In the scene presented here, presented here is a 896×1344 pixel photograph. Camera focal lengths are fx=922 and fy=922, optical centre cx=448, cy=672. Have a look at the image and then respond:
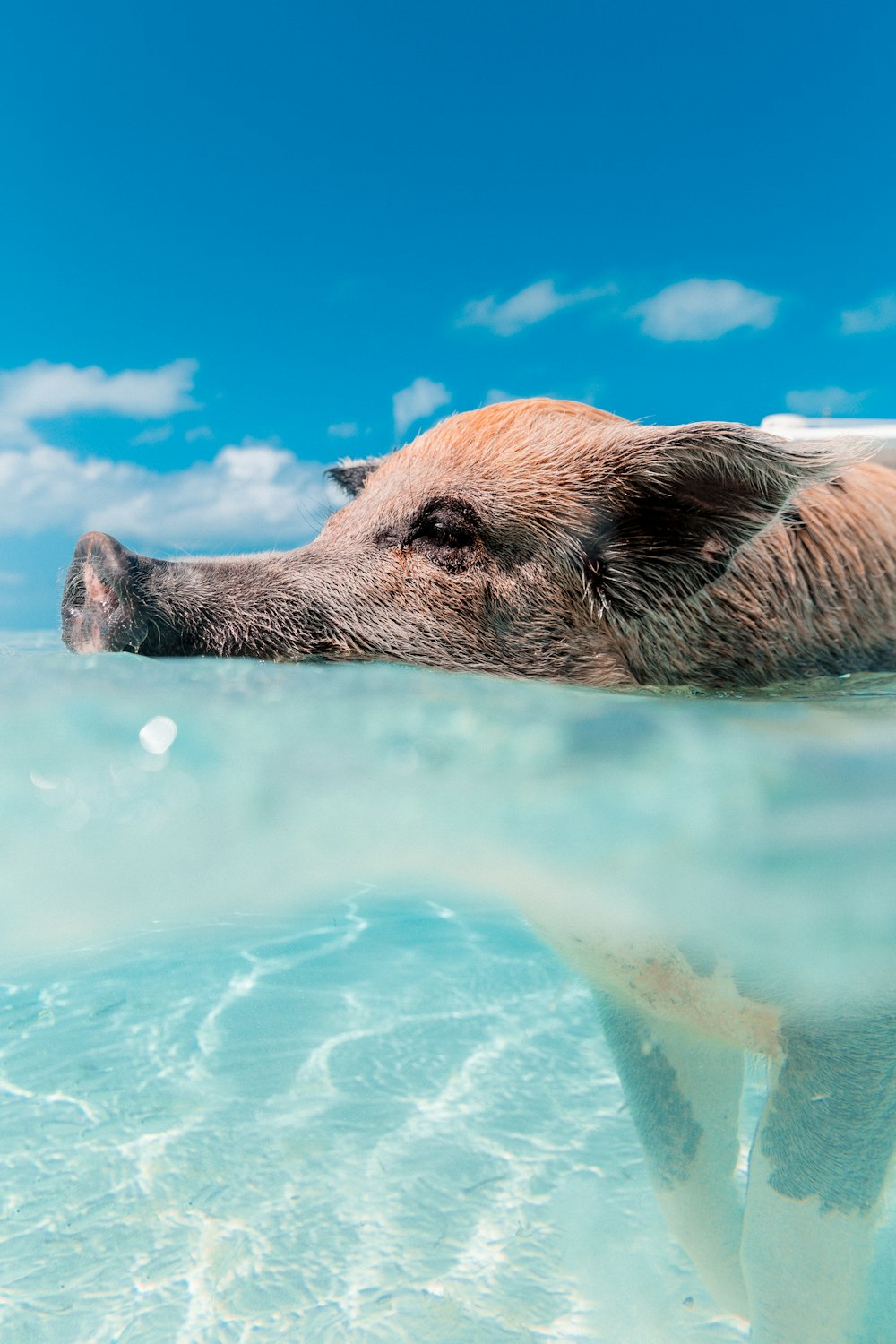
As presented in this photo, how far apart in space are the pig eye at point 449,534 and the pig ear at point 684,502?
1.58ft

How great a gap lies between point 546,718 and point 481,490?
1.10 metres

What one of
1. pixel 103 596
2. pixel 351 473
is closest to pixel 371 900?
pixel 351 473

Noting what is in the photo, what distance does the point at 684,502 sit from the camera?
12.1ft

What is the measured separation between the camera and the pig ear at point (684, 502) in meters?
3.42

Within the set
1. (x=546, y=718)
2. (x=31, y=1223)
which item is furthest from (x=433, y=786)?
(x=31, y=1223)

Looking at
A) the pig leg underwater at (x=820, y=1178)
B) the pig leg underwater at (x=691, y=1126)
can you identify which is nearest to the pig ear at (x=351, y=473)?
the pig leg underwater at (x=691, y=1126)

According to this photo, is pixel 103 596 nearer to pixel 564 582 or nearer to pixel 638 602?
pixel 564 582

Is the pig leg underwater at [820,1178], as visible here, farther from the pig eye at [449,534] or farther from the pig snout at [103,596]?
the pig snout at [103,596]

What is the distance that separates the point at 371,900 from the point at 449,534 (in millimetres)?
3503

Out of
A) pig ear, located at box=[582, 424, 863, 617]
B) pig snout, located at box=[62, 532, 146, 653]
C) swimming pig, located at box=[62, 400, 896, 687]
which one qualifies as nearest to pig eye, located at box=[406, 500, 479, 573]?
swimming pig, located at box=[62, 400, 896, 687]

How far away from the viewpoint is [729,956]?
10.9 feet

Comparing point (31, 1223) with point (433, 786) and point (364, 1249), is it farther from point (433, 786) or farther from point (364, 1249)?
point (433, 786)

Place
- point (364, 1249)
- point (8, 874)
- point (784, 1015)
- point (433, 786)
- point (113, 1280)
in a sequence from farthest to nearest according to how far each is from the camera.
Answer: point (364, 1249), point (113, 1280), point (8, 874), point (433, 786), point (784, 1015)

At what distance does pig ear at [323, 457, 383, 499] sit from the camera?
216 inches
